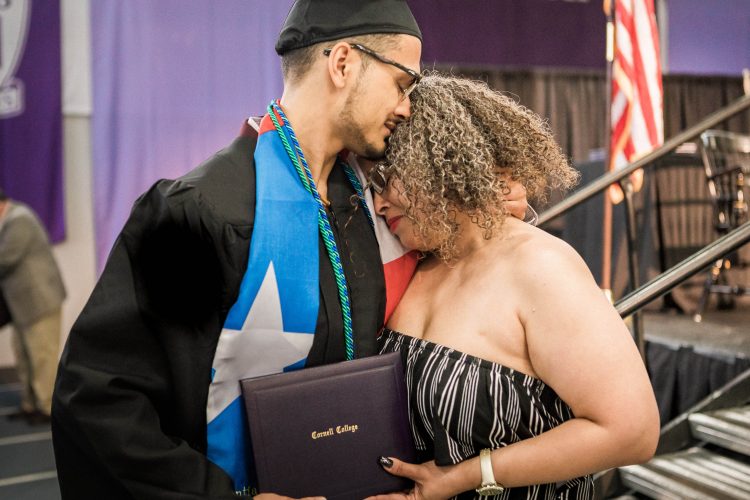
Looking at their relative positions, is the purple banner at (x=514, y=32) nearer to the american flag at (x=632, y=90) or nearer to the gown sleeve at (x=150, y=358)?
the american flag at (x=632, y=90)

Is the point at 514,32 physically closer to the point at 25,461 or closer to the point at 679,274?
the point at 25,461

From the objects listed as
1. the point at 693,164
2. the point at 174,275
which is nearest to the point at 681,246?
the point at 693,164

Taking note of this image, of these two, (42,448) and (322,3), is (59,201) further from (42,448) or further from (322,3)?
(322,3)

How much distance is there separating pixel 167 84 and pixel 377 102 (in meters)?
5.95

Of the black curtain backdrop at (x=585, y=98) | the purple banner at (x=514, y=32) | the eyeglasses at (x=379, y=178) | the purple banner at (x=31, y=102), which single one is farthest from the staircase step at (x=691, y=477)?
the purple banner at (x=31, y=102)

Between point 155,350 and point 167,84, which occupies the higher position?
point 167,84

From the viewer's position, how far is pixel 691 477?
2539 mm

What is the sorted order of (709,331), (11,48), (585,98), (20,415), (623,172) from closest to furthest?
(623,172)
(709,331)
(20,415)
(11,48)
(585,98)

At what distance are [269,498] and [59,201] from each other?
640cm

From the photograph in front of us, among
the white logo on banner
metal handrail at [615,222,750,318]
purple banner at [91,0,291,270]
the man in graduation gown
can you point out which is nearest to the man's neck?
the man in graduation gown

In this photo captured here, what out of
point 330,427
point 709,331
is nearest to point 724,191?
point 709,331

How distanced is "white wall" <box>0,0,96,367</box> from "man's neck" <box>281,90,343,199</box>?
→ 6.06 m

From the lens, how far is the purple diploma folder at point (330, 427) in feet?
4.34

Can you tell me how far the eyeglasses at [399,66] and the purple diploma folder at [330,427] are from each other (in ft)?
1.90
